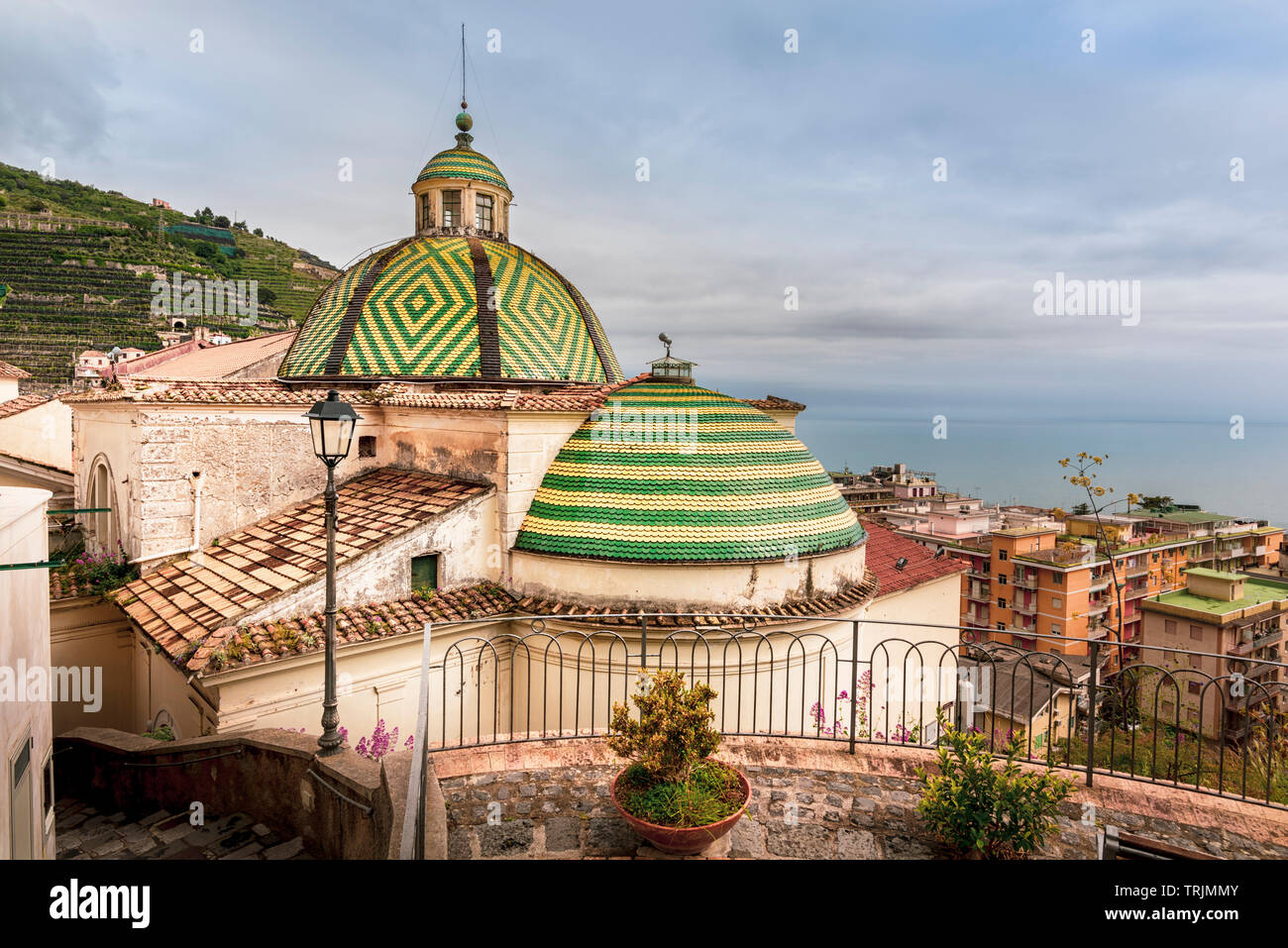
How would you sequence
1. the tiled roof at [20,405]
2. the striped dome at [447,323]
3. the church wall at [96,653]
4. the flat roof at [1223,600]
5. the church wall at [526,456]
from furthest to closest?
the flat roof at [1223,600] < the tiled roof at [20,405] < the striped dome at [447,323] < the church wall at [526,456] < the church wall at [96,653]

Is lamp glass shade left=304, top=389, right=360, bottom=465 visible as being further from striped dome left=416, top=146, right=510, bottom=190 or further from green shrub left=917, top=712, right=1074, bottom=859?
striped dome left=416, top=146, right=510, bottom=190

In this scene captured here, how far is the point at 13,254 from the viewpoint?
49.2m

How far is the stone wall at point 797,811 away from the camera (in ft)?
16.2

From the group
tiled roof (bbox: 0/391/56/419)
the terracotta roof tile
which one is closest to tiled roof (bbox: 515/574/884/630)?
the terracotta roof tile

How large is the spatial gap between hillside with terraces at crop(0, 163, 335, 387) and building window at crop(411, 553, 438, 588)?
31.9 m

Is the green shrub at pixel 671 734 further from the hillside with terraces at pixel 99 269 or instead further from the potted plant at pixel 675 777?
the hillside with terraces at pixel 99 269

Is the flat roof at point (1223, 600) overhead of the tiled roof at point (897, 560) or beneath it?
beneath

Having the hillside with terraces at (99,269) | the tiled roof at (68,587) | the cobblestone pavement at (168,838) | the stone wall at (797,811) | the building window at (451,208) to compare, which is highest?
the hillside with terraces at (99,269)

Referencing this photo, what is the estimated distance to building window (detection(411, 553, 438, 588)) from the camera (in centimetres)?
1080

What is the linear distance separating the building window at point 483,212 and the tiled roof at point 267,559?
10469 millimetres

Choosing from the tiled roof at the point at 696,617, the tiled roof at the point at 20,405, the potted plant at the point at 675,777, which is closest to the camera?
the potted plant at the point at 675,777

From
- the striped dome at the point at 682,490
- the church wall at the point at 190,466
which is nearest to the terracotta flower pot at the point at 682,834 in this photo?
the striped dome at the point at 682,490
